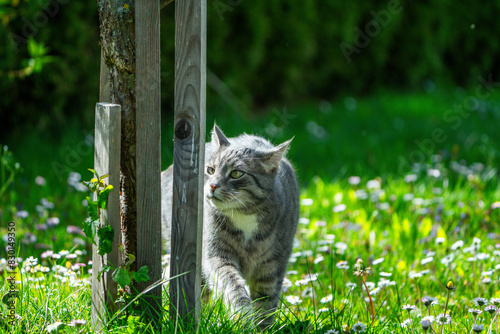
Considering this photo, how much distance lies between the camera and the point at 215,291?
7.46 feet

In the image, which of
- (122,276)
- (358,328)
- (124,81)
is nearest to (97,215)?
(122,276)

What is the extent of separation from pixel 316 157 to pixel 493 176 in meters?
1.58

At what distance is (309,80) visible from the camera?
7699 millimetres

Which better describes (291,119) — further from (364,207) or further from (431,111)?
(364,207)

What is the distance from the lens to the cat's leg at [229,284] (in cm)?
214

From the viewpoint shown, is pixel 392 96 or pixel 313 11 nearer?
pixel 313 11

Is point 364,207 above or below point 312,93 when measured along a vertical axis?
below

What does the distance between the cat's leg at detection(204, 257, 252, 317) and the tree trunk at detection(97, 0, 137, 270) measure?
0.42 m

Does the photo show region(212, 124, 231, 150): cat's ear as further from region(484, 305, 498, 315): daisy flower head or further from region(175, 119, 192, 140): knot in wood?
region(484, 305, 498, 315): daisy flower head

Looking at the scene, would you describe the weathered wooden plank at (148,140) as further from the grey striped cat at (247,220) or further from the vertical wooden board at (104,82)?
the grey striped cat at (247,220)

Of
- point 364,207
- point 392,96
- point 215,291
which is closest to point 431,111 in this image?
point 392,96

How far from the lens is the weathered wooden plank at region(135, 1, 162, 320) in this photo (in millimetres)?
1880

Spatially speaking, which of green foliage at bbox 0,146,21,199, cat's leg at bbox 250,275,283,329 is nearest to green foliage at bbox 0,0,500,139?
green foliage at bbox 0,146,21,199

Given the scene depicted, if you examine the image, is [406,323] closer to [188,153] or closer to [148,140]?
[188,153]
